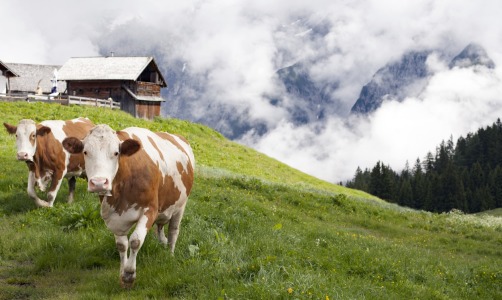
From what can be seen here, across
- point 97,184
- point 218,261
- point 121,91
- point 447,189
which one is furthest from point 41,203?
point 447,189

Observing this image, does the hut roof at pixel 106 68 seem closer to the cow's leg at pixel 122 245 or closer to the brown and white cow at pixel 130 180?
the brown and white cow at pixel 130 180

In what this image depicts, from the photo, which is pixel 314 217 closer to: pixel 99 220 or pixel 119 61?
pixel 99 220

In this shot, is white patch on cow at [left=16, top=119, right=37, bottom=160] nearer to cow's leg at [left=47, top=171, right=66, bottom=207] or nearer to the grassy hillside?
cow's leg at [left=47, top=171, right=66, bottom=207]

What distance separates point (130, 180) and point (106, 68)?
187ft

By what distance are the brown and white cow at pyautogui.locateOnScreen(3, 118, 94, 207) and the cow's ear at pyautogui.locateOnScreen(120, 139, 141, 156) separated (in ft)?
21.5

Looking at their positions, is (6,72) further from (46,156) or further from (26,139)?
(26,139)

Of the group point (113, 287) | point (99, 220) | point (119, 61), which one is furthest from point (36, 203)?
point (119, 61)

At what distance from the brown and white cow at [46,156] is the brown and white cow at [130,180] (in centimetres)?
529

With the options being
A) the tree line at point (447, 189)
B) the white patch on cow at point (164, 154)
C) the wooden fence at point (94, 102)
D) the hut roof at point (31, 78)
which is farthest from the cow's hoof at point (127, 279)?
the tree line at point (447, 189)

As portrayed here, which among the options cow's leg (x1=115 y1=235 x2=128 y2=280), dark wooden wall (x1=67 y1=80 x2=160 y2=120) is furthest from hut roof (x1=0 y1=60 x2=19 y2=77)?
cow's leg (x1=115 y1=235 x2=128 y2=280)

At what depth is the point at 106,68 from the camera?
2372 inches

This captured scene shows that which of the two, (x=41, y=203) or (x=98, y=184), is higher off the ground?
(x=98, y=184)

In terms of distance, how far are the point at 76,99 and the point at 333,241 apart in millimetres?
45993

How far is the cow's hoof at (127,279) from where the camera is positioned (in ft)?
24.2
